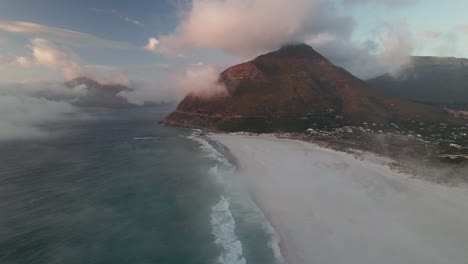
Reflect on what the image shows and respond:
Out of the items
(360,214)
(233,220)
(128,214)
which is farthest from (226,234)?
(360,214)

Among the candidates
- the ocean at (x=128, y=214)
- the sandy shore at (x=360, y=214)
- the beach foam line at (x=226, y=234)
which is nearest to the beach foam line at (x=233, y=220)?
the beach foam line at (x=226, y=234)

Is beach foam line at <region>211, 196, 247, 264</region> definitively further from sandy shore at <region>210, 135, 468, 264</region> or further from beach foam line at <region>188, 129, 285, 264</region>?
sandy shore at <region>210, 135, 468, 264</region>

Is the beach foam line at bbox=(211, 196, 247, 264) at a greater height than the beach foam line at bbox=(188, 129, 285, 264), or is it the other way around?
the beach foam line at bbox=(188, 129, 285, 264)

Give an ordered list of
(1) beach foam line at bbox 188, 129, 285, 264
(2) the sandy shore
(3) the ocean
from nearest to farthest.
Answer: (2) the sandy shore → (1) beach foam line at bbox 188, 129, 285, 264 → (3) the ocean

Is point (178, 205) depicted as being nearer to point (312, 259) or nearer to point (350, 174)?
point (312, 259)

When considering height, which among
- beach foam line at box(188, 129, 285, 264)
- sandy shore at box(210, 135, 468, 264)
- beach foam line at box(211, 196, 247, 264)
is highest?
sandy shore at box(210, 135, 468, 264)

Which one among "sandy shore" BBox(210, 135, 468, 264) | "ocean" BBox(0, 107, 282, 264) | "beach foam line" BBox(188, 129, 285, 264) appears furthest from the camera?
"ocean" BBox(0, 107, 282, 264)

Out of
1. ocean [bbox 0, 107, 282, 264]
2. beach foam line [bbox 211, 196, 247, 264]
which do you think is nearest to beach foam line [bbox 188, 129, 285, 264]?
beach foam line [bbox 211, 196, 247, 264]
